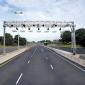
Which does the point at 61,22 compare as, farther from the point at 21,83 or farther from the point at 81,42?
the point at 81,42

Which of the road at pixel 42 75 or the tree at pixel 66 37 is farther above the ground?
the tree at pixel 66 37

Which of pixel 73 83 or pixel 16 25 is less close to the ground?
pixel 16 25

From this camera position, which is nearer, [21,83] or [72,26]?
[21,83]

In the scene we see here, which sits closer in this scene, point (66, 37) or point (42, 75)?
point (42, 75)

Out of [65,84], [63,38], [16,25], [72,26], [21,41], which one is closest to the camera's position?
[65,84]

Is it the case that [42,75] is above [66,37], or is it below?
below

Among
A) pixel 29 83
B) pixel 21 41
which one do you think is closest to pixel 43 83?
pixel 29 83

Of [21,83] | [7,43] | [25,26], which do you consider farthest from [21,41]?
[21,83]

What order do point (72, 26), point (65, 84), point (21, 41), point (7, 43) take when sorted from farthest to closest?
1. point (21, 41)
2. point (7, 43)
3. point (72, 26)
4. point (65, 84)

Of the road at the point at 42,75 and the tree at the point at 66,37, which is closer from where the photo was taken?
the road at the point at 42,75

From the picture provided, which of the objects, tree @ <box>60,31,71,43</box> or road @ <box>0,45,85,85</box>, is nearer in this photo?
road @ <box>0,45,85,85</box>

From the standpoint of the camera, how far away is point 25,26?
4881 centimetres

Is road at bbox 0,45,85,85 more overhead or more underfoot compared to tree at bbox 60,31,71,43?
more underfoot

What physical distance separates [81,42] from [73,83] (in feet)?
362
